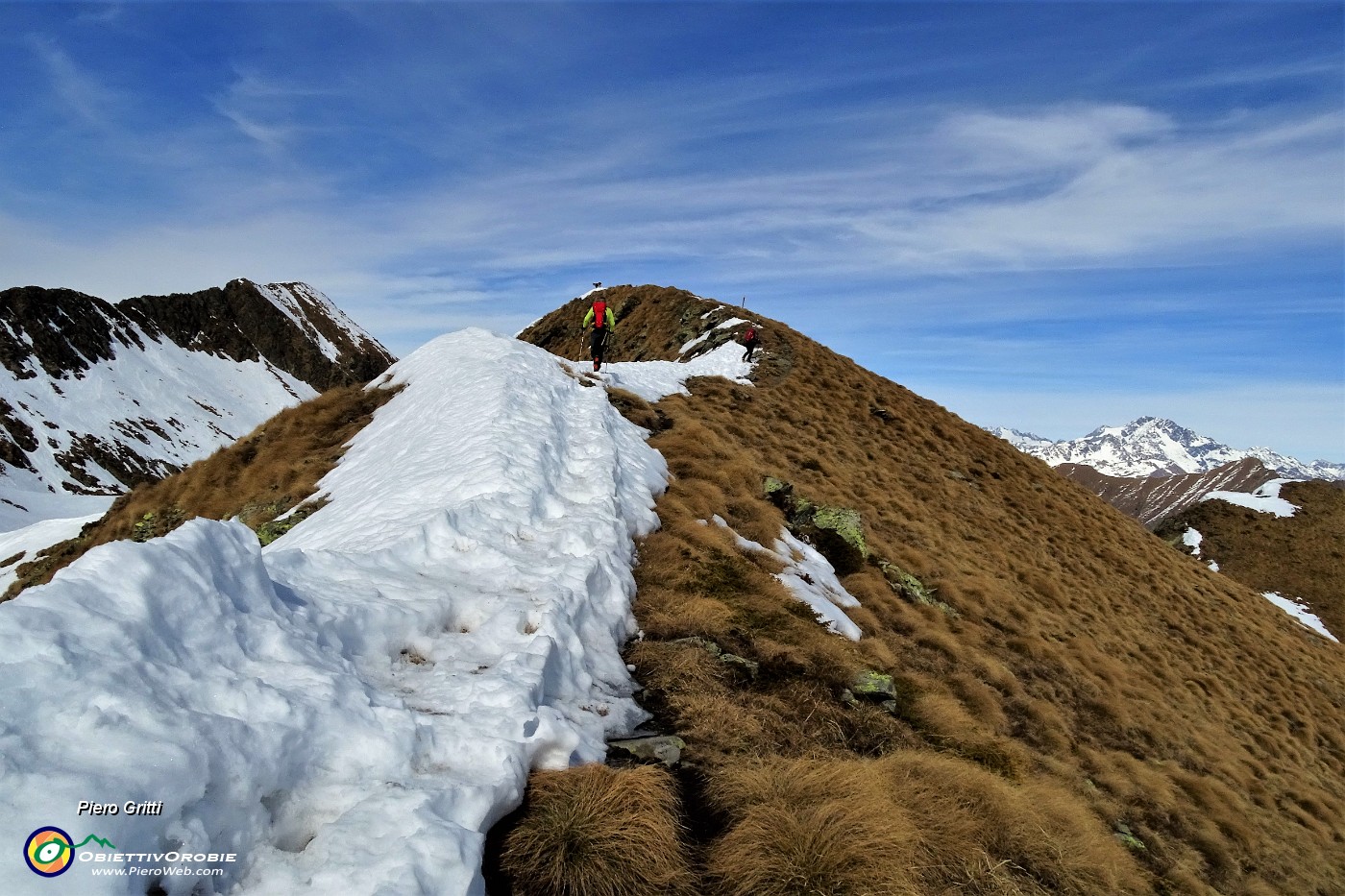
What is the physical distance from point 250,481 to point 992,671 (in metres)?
17.6

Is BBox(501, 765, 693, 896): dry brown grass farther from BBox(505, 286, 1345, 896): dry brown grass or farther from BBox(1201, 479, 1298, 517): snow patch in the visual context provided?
BBox(1201, 479, 1298, 517): snow patch

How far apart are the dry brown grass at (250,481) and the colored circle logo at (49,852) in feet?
39.2

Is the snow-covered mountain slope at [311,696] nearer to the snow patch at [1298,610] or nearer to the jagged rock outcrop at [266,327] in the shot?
the snow patch at [1298,610]

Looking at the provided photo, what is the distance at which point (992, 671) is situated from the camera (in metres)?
12.4

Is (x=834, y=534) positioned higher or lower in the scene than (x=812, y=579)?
higher

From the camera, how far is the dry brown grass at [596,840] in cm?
425

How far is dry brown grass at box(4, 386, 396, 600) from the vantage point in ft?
49.5

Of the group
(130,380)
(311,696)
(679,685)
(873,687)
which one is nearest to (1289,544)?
(873,687)

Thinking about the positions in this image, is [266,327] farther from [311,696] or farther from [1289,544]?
[1289,544]

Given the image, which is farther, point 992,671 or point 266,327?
point 266,327

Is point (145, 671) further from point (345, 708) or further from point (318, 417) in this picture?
point (318, 417)

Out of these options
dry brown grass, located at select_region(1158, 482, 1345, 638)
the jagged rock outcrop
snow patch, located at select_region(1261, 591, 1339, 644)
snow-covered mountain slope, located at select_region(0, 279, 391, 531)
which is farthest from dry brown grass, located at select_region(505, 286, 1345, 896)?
the jagged rock outcrop

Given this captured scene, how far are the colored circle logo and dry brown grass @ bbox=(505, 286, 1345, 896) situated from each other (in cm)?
369

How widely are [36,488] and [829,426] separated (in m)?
81.4
